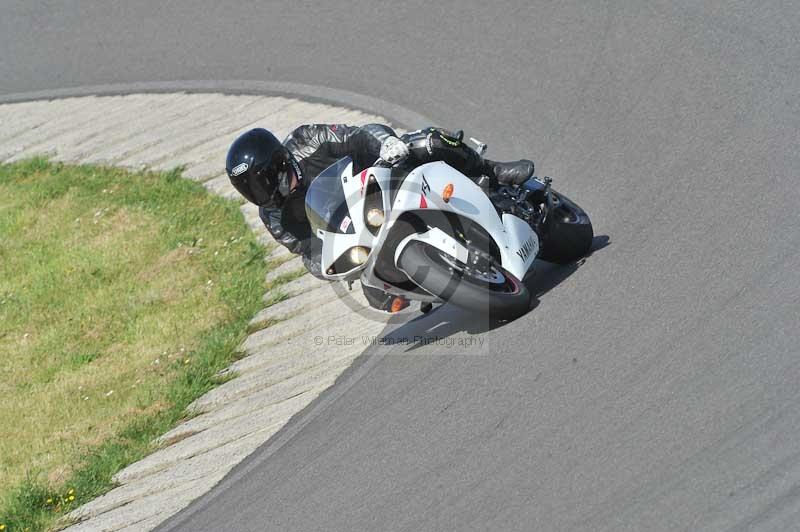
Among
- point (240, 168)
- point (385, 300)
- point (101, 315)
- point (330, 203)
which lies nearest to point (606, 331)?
point (385, 300)

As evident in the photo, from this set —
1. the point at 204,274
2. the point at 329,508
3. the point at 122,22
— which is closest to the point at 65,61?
the point at 122,22

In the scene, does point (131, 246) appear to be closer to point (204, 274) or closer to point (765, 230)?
point (204, 274)

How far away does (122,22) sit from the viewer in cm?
1455

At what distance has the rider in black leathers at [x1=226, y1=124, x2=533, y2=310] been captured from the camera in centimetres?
702

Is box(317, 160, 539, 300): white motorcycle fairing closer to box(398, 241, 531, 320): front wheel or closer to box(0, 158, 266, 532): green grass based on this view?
box(398, 241, 531, 320): front wheel

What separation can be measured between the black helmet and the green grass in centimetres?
173

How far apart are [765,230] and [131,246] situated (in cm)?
636

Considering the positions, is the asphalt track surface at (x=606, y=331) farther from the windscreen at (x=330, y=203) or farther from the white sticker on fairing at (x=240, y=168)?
the white sticker on fairing at (x=240, y=168)

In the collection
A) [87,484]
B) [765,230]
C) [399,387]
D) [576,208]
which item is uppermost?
[765,230]

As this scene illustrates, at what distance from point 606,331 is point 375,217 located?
156 cm

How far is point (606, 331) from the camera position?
640 centimetres

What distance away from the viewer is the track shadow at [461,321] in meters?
7.21

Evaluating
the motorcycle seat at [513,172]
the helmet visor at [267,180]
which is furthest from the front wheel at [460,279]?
the helmet visor at [267,180]

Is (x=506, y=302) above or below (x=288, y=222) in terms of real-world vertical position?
above
